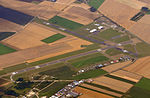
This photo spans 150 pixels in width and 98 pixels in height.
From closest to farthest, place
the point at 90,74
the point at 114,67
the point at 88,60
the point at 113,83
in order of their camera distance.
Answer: the point at 113,83 < the point at 90,74 < the point at 114,67 < the point at 88,60

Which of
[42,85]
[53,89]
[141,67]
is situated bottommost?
[42,85]

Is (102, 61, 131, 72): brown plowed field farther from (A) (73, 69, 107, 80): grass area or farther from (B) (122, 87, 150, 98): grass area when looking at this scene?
(B) (122, 87, 150, 98): grass area

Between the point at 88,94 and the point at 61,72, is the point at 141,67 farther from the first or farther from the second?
the point at 61,72

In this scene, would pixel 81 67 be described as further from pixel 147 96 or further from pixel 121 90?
pixel 147 96

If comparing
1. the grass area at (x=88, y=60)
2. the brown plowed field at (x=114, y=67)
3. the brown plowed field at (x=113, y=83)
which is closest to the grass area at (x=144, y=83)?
the brown plowed field at (x=113, y=83)

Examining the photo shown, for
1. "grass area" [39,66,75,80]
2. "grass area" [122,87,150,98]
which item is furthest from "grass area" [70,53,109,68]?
"grass area" [122,87,150,98]

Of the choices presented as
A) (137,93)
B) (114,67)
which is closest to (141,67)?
(114,67)
